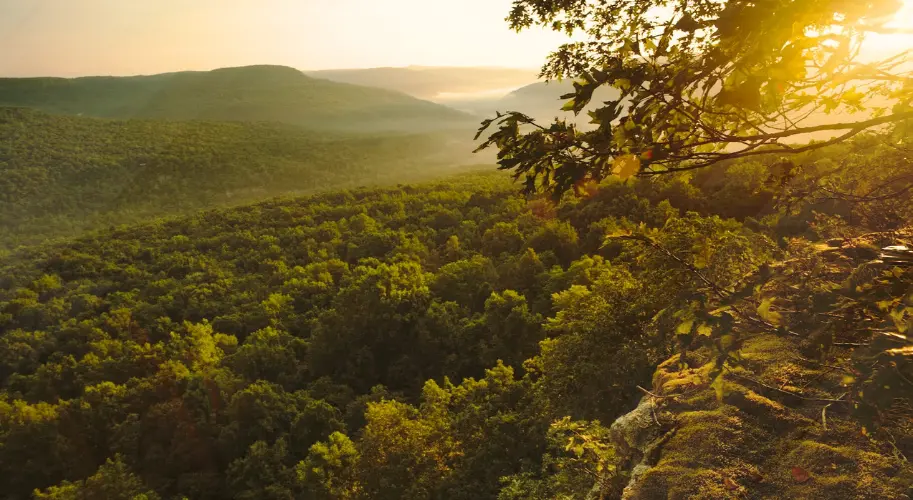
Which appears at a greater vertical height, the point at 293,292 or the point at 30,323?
the point at 293,292

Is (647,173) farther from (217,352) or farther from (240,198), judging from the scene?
(240,198)

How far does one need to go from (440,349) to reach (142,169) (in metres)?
161

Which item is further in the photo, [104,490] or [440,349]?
[440,349]

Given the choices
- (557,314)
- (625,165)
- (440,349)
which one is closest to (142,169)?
(440,349)

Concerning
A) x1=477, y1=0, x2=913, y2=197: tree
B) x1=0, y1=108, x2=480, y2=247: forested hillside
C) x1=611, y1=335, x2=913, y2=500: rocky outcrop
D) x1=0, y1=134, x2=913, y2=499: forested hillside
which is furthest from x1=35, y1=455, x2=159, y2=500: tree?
x1=0, y1=108, x2=480, y2=247: forested hillside

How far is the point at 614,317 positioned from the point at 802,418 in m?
9.43

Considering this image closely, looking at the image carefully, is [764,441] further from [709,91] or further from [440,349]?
[440,349]

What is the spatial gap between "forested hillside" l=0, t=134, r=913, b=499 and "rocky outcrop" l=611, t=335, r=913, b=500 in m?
0.04

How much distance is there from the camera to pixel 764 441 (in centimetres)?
637

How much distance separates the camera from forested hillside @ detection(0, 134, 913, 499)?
7.21 meters

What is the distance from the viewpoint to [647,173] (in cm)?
435

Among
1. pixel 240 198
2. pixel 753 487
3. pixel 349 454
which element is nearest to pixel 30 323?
pixel 349 454

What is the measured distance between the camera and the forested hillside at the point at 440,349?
284 inches

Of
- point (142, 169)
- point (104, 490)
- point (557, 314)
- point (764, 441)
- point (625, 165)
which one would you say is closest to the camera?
point (625, 165)
